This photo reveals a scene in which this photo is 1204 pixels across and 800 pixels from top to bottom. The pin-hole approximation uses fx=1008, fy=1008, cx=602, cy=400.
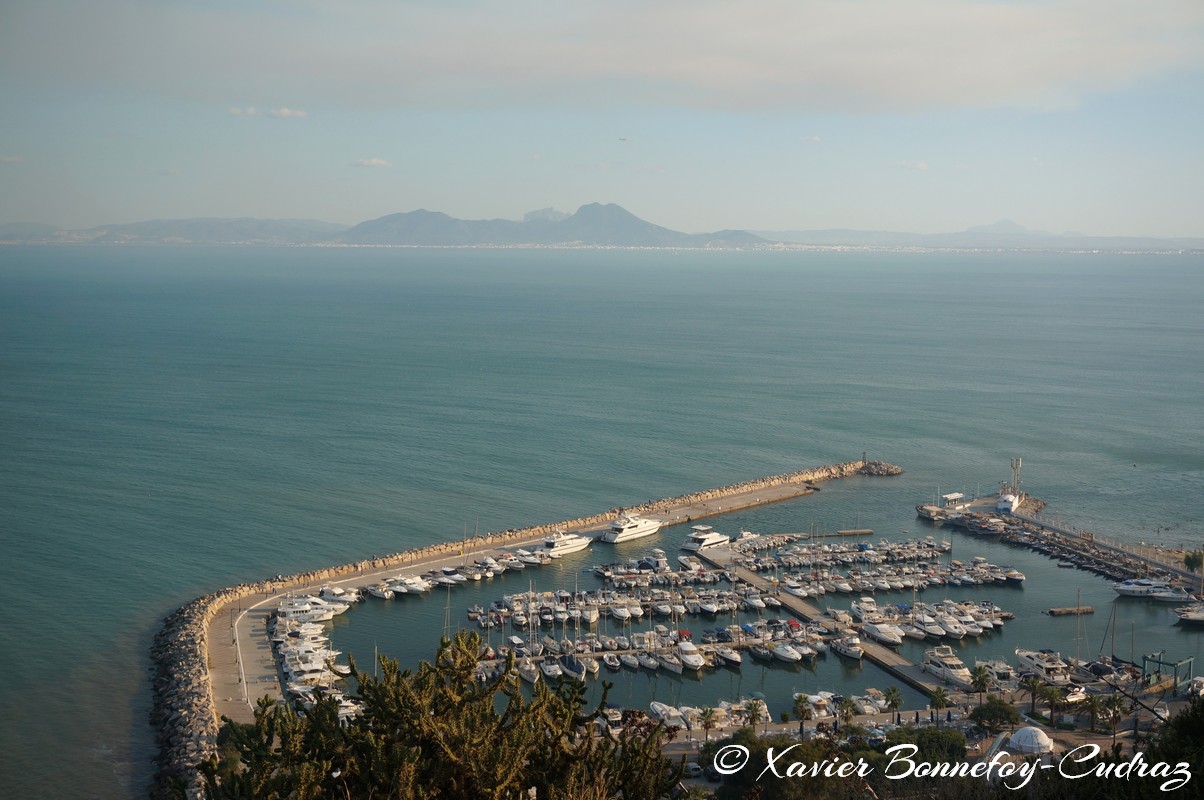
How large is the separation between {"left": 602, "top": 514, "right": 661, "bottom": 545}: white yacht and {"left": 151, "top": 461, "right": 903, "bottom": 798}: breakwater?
42.2 inches

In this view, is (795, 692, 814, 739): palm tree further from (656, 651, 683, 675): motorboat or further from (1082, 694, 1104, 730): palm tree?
(1082, 694, 1104, 730): palm tree

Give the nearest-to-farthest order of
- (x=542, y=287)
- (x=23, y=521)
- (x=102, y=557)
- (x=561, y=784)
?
(x=561, y=784) < (x=102, y=557) < (x=23, y=521) < (x=542, y=287)

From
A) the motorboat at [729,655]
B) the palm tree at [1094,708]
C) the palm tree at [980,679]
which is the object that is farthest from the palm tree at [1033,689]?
the motorboat at [729,655]

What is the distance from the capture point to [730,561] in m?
28.2

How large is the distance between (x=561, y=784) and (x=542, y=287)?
13875 cm

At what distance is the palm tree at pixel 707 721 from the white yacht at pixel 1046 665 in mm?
7256

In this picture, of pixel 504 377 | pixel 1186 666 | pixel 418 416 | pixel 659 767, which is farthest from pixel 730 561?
pixel 504 377

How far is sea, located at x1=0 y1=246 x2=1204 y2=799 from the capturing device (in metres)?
22.9

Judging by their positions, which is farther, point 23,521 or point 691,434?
point 691,434

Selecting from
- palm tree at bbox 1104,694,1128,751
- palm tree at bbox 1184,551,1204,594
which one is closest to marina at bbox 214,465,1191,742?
palm tree at bbox 1184,551,1204,594

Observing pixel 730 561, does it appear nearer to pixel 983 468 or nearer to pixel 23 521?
pixel 983 468

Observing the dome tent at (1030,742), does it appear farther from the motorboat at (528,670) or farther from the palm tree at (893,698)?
the motorboat at (528,670)

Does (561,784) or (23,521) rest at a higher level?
(561,784)

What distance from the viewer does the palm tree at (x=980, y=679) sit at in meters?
19.4
